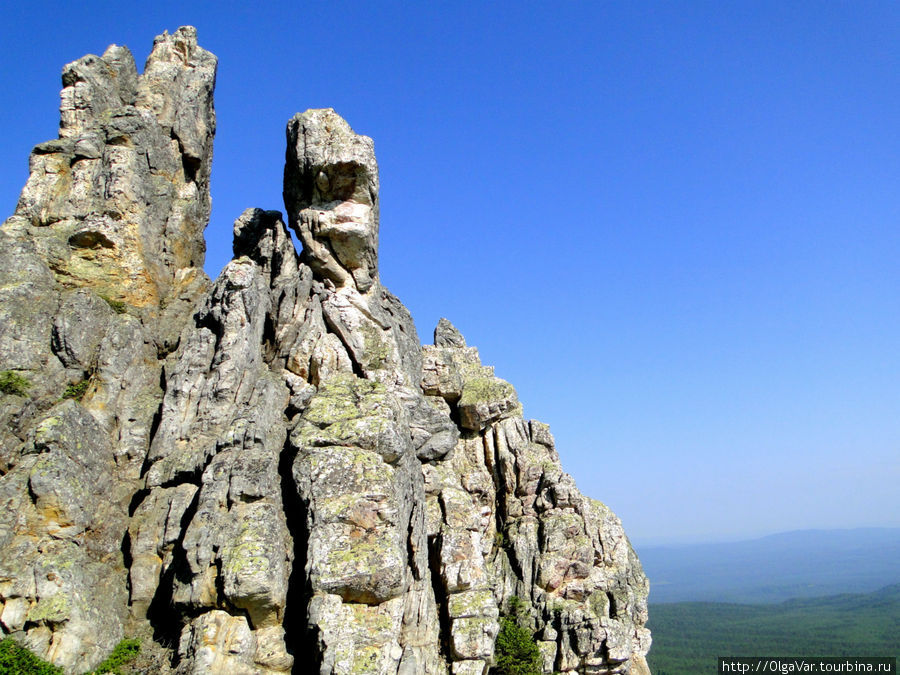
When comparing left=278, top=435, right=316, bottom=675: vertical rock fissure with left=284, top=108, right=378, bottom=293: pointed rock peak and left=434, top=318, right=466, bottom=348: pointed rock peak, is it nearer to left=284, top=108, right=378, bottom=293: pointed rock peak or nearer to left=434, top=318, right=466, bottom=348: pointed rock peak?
left=284, top=108, right=378, bottom=293: pointed rock peak

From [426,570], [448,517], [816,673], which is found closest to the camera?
[426,570]

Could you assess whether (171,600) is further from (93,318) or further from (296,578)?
(93,318)

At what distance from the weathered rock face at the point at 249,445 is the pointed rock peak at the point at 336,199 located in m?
0.17

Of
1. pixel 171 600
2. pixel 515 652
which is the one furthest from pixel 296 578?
pixel 515 652

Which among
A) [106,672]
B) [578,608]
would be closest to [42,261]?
[106,672]

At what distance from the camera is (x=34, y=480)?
29062mm

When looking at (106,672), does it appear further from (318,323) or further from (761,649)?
(761,649)

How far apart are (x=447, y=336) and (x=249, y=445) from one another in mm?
27579

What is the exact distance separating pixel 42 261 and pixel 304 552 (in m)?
24.2

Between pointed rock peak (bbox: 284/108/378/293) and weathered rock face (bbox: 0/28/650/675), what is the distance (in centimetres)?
17

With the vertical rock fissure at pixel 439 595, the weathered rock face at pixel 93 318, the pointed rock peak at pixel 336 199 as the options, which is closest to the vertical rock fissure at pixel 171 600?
the weathered rock face at pixel 93 318

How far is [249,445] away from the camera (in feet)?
104

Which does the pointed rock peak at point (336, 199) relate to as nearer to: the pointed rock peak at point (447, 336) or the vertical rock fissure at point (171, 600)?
the pointed rock peak at point (447, 336)

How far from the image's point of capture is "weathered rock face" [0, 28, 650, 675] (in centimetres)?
2772
